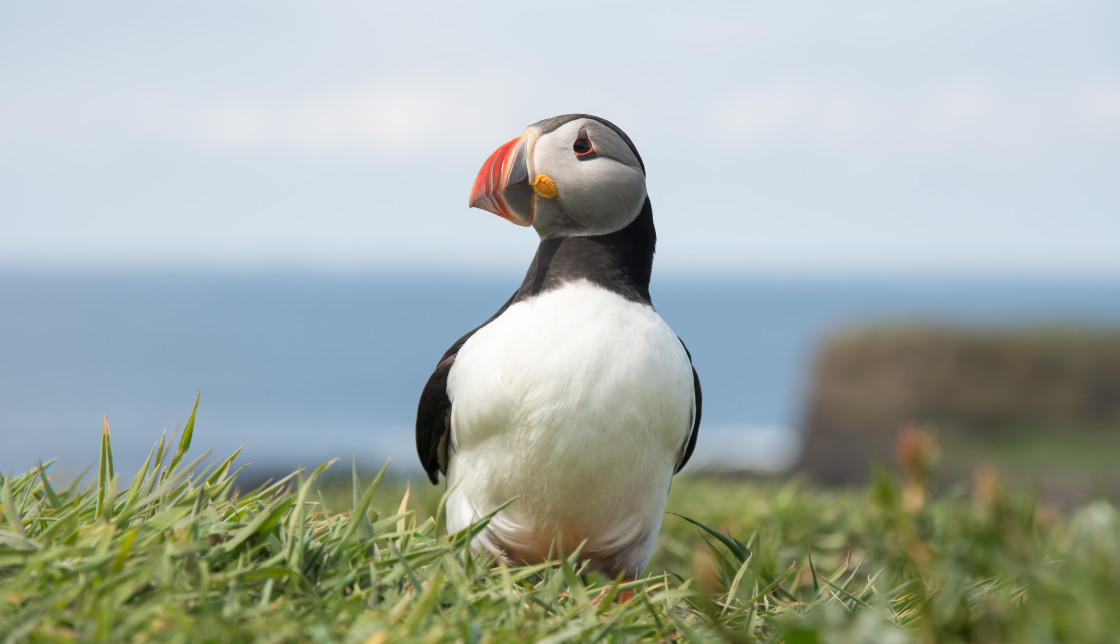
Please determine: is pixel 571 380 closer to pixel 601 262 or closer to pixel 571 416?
pixel 571 416

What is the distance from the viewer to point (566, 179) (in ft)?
11.4

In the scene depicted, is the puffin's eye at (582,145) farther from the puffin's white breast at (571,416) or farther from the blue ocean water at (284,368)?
the blue ocean water at (284,368)

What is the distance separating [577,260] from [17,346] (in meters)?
112

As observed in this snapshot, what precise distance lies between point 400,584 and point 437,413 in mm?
1281

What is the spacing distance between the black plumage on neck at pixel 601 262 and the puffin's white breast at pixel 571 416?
78 millimetres

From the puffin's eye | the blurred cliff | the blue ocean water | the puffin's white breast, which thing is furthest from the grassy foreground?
the blurred cliff

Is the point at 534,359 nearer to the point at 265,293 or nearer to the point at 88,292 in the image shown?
the point at 265,293

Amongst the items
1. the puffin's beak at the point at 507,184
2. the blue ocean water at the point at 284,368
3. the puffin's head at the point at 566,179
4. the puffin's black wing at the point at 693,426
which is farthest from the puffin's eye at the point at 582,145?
the blue ocean water at the point at 284,368

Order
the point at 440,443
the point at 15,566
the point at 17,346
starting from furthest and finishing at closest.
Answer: the point at 17,346 → the point at 440,443 → the point at 15,566

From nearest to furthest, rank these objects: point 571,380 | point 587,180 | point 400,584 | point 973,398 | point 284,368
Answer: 1. point 400,584
2. point 571,380
3. point 587,180
4. point 973,398
5. point 284,368

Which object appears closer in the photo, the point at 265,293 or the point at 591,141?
the point at 591,141

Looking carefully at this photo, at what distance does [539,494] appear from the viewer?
3461 millimetres

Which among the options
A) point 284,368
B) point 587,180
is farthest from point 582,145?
point 284,368

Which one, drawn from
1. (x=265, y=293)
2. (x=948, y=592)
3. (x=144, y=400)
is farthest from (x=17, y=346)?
(x=948, y=592)
